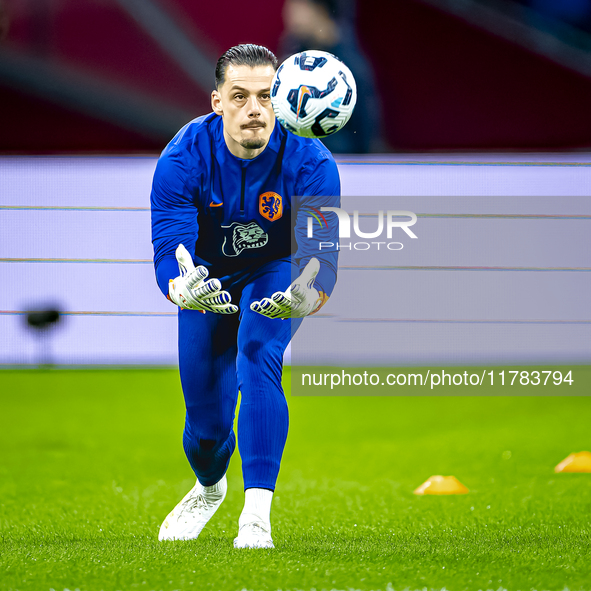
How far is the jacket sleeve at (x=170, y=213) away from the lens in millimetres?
3201

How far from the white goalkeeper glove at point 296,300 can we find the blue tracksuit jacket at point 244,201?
0.06 metres

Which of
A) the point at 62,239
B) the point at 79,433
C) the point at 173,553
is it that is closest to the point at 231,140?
the point at 173,553

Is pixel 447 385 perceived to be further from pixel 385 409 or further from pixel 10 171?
pixel 10 171

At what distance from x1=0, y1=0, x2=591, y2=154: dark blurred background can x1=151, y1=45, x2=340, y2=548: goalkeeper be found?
4591 millimetres

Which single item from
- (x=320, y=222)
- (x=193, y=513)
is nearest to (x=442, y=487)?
(x=193, y=513)

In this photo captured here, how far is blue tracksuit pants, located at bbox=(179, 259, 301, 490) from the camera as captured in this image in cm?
301

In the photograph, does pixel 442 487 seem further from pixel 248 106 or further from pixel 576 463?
pixel 248 106

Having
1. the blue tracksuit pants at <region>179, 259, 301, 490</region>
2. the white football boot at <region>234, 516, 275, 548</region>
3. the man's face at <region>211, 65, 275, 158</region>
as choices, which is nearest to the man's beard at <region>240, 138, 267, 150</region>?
the man's face at <region>211, 65, 275, 158</region>

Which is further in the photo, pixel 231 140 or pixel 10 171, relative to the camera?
pixel 10 171

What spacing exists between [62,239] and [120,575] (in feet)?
18.2

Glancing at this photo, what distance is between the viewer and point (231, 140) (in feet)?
10.6

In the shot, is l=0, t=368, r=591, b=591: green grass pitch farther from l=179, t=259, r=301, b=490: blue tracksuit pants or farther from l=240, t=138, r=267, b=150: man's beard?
l=240, t=138, r=267, b=150: man's beard

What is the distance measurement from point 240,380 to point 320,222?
2.23 feet

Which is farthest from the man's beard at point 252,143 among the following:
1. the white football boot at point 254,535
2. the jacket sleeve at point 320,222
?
the white football boot at point 254,535
